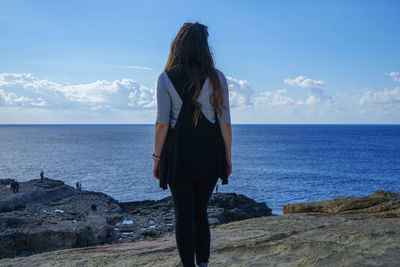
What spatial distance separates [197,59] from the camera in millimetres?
2863

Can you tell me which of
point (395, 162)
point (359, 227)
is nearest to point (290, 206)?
point (359, 227)

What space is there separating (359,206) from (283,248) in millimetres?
3622

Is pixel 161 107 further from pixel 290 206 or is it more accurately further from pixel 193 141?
pixel 290 206

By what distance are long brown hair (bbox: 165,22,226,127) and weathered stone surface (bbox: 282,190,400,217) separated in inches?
192

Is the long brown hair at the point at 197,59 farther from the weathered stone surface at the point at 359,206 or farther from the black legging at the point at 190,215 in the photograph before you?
the weathered stone surface at the point at 359,206

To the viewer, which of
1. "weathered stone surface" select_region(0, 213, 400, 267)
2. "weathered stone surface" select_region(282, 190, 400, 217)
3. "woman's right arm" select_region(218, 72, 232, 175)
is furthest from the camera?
"weathered stone surface" select_region(282, 190, 400, 217)

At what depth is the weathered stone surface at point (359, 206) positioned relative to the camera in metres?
6.61

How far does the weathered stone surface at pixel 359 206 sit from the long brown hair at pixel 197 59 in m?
4.87

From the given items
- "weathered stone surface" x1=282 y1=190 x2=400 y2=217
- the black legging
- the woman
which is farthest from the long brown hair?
"weathered stone surface" x1=282 y1=190 x2=400 y2=217

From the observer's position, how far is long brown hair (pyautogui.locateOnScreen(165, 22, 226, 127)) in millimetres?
2820

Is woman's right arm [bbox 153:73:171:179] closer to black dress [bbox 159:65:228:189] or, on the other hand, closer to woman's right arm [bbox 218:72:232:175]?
black dress [bbox 159:65:228:189]

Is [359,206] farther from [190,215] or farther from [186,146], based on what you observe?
[186,146]

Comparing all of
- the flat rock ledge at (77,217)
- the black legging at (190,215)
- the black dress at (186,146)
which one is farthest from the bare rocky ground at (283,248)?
the flat rock ledge at (77,217)

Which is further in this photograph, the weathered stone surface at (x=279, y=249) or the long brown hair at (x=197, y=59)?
the weathered stone surface at (x=279, y=249)
